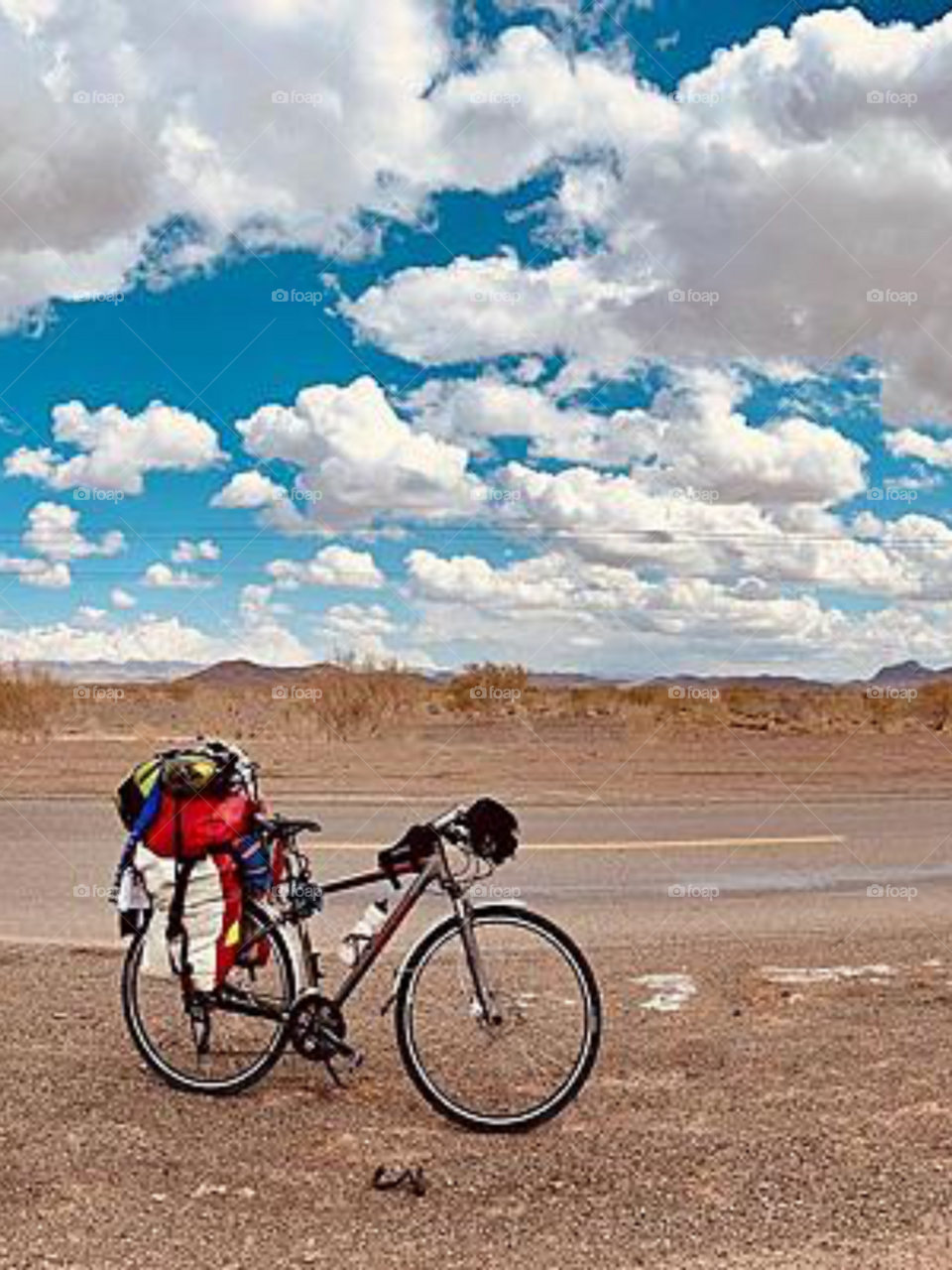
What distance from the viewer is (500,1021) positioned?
619cm

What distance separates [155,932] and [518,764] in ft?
65.5

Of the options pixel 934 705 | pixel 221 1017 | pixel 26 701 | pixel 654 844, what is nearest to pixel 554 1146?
pixel 221 1017

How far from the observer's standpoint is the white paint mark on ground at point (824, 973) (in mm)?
8898

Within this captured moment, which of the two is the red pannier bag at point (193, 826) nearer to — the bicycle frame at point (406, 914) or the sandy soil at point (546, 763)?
the bicycle frame at point (406, 914)

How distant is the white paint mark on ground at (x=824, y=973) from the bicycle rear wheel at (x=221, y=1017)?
349 centimetres

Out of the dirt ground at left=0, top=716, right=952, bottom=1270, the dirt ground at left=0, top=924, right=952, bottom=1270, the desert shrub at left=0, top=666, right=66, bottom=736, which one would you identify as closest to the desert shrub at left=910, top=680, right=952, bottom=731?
the desert shrub at left=0, top=666, right=66, bottom=736

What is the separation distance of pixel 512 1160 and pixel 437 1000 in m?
0.64

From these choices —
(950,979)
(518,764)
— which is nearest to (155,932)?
(950,979)

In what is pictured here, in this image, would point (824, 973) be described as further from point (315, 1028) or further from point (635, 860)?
point (635, 860)

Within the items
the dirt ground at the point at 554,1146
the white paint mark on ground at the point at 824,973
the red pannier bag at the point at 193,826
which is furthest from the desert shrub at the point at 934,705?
the red pannier bag at the point at 193,826

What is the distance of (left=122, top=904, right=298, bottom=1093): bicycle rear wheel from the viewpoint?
6.30 m

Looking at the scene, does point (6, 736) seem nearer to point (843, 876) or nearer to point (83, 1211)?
point (843, 876)

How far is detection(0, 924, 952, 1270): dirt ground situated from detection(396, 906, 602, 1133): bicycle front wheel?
0.14 meters

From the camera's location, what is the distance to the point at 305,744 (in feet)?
104
